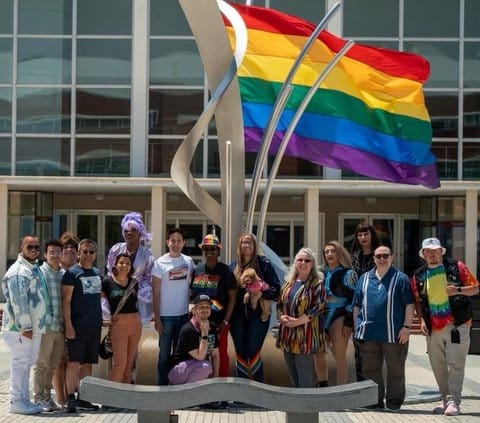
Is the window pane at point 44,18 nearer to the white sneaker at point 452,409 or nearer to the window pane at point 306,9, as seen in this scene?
the window pane at point 306,9

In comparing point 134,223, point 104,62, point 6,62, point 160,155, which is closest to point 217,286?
point 134,223

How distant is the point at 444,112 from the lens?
74.1 feet

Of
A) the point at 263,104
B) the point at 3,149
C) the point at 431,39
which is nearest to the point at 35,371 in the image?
the point at 263,104

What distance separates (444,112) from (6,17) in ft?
39.4

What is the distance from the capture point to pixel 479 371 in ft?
37.8

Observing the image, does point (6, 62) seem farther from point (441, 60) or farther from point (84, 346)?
point (84, 346)

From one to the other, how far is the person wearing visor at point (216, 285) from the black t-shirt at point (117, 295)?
1.99 ft

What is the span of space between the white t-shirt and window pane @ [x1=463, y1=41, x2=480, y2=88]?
1619 centimetres

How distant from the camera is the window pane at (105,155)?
2241cm

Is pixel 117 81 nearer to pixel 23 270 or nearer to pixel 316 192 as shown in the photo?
pixel 316 192

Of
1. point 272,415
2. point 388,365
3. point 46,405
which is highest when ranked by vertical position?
point 388,365

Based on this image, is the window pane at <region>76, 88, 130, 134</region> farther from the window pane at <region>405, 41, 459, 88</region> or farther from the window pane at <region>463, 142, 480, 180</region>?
the window pane at <region>463, 142, 480, 180</region>

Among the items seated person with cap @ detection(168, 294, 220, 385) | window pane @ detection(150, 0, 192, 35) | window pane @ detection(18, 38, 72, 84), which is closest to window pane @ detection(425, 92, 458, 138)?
window pane @ detection(150, 0, 192, 35)

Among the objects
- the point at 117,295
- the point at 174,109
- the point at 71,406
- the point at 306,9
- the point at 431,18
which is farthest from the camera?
the point at 431,18
